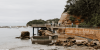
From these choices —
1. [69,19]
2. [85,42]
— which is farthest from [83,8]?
[85,42]

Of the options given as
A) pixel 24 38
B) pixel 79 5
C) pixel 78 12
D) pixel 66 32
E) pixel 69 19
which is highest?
pixel 79 5

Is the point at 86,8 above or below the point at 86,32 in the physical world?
above

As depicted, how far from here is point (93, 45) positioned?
63.6 ft

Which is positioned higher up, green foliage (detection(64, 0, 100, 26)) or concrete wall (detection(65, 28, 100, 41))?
green foliage (detection(64, 0, 100, 26))

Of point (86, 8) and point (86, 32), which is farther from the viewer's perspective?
point (86, 8)

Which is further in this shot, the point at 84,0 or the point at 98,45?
the point at 84,0

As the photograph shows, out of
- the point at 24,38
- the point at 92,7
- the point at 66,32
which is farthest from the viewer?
the point at 92,7

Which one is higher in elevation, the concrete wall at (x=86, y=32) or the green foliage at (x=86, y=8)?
the green foliage at (x=86, y=8)

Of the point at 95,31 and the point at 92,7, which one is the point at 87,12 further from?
the point at 95,31

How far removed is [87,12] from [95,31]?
27.3 m

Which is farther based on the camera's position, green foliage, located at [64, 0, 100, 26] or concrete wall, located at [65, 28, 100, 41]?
green foliage, located at [64, 0, 100, 26]

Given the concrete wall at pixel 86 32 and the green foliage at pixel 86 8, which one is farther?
the green foliage at pixel 86 8

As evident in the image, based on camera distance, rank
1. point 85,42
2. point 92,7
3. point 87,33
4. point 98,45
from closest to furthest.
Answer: point 98,45 < point 85,42 < point 87,33 < point 92,7

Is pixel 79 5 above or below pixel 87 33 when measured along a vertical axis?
above
